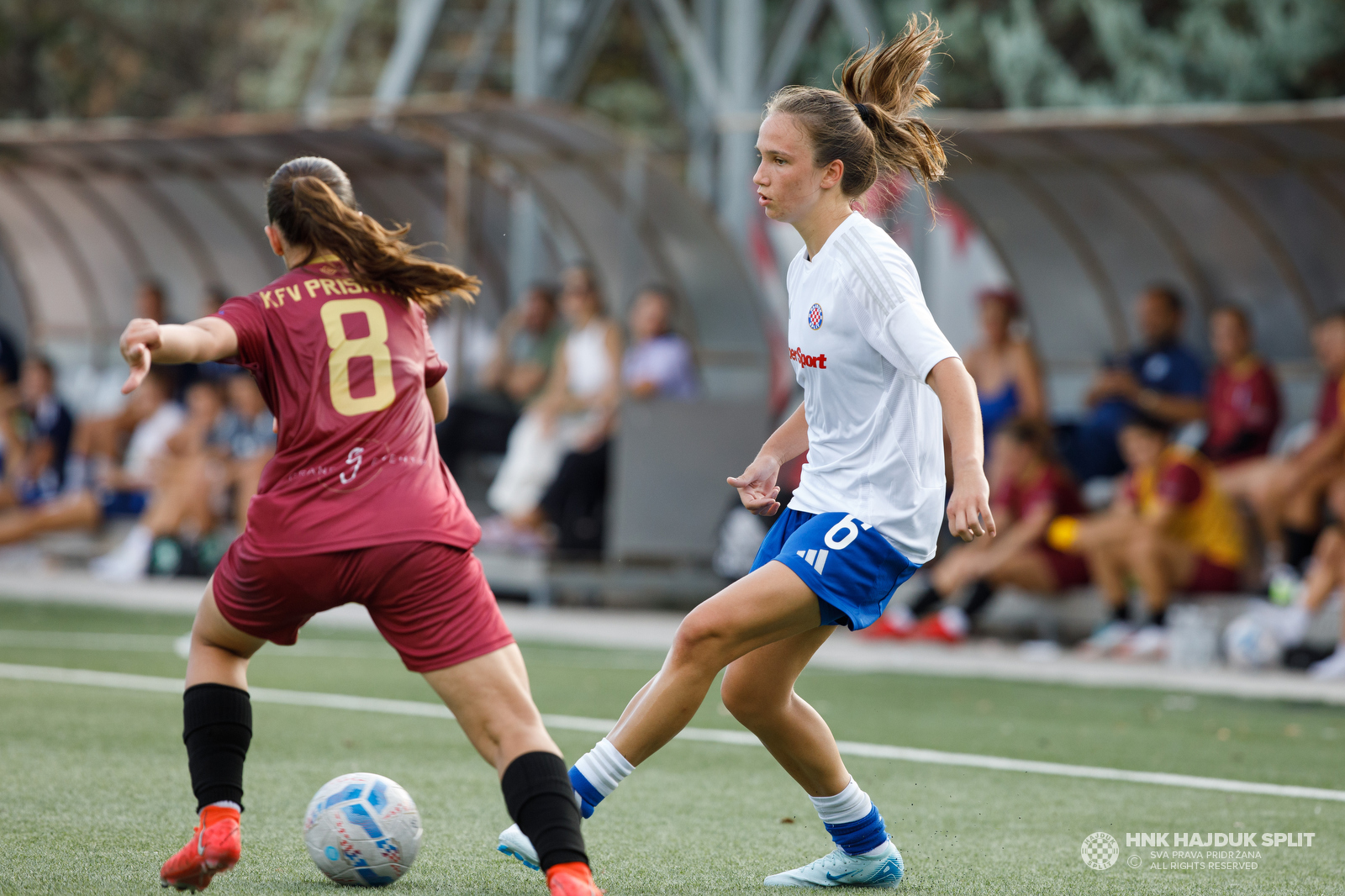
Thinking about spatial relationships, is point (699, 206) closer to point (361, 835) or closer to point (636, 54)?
point (361, 835)

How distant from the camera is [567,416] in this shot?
529 inches

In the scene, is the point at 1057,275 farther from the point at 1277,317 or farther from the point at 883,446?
the point at 883,446

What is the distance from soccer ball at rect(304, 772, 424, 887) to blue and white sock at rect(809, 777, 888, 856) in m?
1.02

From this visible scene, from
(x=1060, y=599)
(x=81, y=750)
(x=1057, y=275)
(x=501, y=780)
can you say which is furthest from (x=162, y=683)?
(x=1057, y=275)

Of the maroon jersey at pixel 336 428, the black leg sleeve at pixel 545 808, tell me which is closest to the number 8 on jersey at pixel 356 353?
the maroon jersey at pixel 336 428

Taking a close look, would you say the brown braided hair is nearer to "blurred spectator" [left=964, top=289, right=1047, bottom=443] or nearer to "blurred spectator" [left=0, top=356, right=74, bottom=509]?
"blurred spectator" [left=964, top=289, right=1047, bottom=443]

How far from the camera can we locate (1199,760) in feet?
21.8

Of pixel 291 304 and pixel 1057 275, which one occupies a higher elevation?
pixel 291 304

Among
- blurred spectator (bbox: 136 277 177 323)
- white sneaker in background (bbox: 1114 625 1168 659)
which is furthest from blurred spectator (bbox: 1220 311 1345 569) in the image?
blurred spectator (bbox: 136 277 177 323)

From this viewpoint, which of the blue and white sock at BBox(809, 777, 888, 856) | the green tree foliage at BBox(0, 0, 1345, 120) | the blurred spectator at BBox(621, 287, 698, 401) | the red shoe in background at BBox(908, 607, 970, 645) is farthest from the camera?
the green tree foliage at BBox(0, 0, 1345, 120)

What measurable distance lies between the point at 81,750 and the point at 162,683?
218 cm

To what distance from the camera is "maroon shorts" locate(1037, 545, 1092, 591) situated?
11180 millimetres

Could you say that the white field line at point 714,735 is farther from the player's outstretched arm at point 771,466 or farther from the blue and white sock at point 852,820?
the player's outstretched arm at point 771,466

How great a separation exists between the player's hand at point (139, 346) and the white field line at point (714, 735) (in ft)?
12.5
